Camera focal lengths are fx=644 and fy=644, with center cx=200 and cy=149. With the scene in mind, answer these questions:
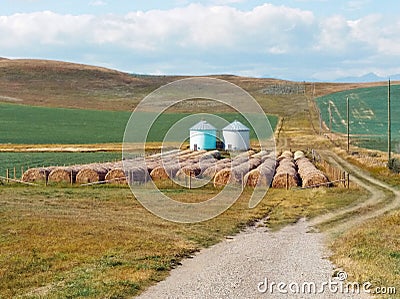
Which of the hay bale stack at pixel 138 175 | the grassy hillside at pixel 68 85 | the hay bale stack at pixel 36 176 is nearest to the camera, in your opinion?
the hay bale stack at pixel 138 175

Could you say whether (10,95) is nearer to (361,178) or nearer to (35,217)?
(361,178)

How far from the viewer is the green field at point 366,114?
81.6 meters

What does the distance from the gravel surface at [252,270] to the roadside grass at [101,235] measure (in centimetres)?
63

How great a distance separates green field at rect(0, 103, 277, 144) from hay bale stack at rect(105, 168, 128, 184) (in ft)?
141

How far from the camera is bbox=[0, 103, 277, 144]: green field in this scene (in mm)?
84562

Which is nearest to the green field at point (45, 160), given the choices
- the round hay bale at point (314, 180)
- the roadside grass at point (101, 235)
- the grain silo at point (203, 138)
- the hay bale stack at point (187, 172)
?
the grain silo at point (203, 138)

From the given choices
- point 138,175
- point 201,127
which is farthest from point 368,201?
point 201,127

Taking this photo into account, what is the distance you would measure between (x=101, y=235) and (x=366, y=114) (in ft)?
308

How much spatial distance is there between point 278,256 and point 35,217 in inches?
420

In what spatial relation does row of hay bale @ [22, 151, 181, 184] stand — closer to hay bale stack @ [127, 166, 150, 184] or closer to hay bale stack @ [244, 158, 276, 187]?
hay bale stack @ [127, 166, 150, 184]

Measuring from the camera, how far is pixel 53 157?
60969 millimetres

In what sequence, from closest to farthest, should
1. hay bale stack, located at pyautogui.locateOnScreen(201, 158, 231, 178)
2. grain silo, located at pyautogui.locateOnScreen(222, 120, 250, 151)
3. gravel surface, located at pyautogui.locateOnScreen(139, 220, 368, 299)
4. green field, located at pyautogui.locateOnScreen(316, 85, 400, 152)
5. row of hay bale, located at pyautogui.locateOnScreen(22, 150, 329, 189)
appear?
gravel surface, located at pyautogui.locateOnScreen(139, 220, 368, 299) → row of hay bale, located at pyautogui.locateOnScreen(22, 150, 329, 189) → hay bale stack, located at pyautogui.locateOnScreen(201, 158, 231, 178) → grain silo, located at pyautogui.locateOnScreen(222, 120, 250, 151) → green field, located at pyautogui.locateOnScreen(316, 85, 400, 152)

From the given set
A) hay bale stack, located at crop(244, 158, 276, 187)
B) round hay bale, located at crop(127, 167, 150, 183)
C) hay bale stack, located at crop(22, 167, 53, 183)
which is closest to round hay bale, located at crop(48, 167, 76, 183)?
hay bale stack, located at crop(22, 167, 53, 183)

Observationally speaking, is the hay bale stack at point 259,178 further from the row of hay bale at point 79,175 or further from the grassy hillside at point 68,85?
the grassy hillside at point 68,85
